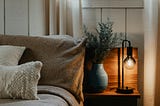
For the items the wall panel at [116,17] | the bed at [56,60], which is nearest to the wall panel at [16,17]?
the bed at [56,60]

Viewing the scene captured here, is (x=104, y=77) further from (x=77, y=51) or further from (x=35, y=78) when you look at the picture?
(x=35, y=78)

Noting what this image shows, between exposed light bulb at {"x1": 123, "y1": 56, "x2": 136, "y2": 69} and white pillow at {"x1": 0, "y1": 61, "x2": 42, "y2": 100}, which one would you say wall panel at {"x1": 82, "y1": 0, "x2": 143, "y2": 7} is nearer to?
exposed light bulb at {"x1": 123, "y1": 56, "x2": 136, "y2": 69}

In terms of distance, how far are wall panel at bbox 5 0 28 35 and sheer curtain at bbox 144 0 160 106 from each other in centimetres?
119

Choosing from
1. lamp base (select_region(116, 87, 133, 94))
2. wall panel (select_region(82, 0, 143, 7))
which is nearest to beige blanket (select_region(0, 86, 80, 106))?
lamp base (select_region(116, 87, 133, 94))

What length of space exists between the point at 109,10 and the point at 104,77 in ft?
2.40

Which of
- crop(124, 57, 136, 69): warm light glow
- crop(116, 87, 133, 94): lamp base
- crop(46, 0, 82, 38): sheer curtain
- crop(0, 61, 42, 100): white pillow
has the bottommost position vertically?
crop(116, 87, 133, 94): lamp base

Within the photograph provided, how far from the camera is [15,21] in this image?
3.04 m

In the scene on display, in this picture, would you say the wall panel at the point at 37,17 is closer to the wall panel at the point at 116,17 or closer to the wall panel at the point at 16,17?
the wall panel at the point at 16,17

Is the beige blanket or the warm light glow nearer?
the beige blanket

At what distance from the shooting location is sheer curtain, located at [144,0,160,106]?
281 cm

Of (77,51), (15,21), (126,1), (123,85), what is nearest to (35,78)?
(77,51)

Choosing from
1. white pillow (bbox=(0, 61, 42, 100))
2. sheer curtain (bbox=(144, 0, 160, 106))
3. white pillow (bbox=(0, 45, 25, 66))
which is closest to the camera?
white pillow (bbox=(0, 61, 42, 100))

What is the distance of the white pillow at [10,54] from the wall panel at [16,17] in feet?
2.22

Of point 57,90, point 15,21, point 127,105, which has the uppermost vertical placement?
point 15,21
